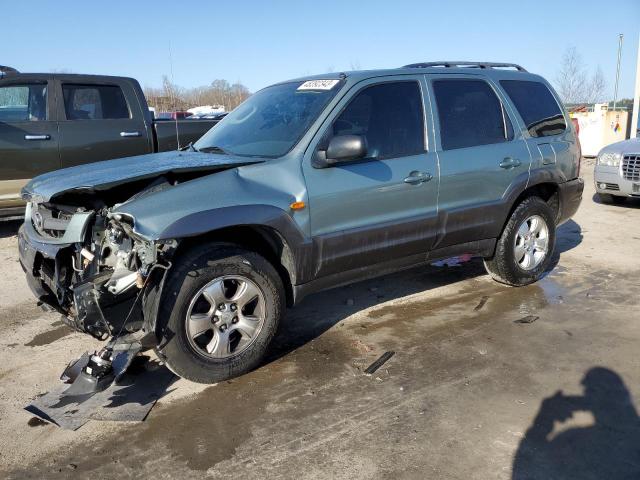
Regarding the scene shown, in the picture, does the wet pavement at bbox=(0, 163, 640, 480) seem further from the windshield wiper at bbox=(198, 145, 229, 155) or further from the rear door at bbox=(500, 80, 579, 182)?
the windshield wiper at bbox=(198, 145, 229, 155)

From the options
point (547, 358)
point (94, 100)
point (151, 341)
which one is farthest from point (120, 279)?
point (94, 100)

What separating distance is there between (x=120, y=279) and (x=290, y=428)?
4.23 feet

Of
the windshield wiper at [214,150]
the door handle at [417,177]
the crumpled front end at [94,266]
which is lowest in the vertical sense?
the crumpled front end at [94,266]

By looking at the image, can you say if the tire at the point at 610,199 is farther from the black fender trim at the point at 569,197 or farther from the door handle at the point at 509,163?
the door handle at the point at 509,163

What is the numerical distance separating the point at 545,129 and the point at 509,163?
2.53 feet

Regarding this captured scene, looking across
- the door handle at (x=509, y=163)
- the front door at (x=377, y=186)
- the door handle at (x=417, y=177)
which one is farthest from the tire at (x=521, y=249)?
the door handle at (x=417, y=177)

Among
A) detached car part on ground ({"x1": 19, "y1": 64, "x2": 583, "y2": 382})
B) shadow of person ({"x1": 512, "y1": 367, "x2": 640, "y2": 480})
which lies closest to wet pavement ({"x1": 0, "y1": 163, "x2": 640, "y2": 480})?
shadow of person ({"x1": 512, "y1": 367, "x2": 640, "y2": 480})

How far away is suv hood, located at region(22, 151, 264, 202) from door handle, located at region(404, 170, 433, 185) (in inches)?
44.7

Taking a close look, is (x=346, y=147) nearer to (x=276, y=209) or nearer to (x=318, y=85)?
(x=276, y=209)

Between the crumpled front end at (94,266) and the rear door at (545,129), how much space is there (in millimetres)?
3466

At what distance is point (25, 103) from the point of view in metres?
6.97

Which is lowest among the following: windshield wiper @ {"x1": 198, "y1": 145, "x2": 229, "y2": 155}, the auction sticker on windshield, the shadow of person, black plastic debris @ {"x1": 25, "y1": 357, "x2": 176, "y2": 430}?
the shadow of person

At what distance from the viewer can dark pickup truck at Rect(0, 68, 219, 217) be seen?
22.3ft

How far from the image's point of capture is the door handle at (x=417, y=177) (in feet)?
13.4
